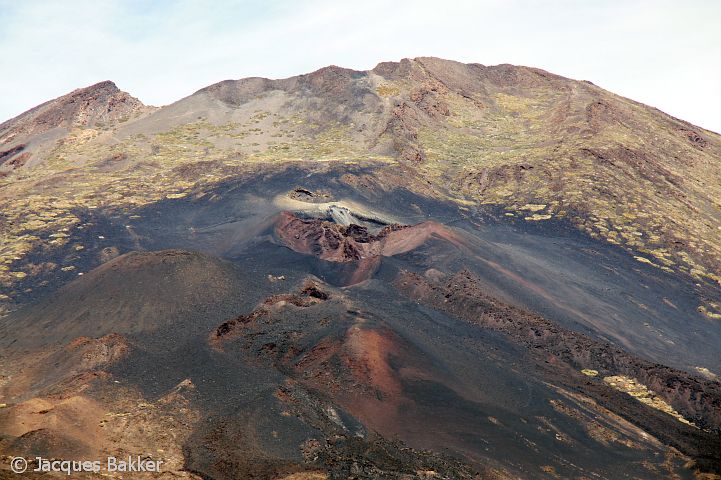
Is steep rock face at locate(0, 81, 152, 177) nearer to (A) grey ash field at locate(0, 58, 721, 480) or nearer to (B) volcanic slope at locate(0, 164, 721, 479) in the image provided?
(A) grey ash field at locate(0, 58, 721, 480)

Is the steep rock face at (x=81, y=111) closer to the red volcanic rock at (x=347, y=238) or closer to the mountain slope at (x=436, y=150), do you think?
the mountain slope at (x=436, y=150)

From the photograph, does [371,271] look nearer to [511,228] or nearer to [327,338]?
[327,338]

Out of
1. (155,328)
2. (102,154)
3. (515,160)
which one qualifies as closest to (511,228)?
(515,160)

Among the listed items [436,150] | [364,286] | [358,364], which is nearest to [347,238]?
[364,286]

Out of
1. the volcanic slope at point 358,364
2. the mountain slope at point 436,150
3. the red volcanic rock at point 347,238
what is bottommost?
the volcanic slope at point 358,364

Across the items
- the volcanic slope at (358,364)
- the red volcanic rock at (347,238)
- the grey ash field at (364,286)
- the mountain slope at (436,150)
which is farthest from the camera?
the mountain slope at (436,150)

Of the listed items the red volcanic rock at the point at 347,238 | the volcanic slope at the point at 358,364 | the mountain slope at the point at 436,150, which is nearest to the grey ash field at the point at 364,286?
the volcanic slope at the point at 358,364

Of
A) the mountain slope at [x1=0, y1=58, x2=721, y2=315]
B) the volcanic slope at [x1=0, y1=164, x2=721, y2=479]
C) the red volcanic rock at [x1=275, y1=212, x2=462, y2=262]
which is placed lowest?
the volcanic slope at [x1=0, y1=164, x2=721, y2=479]

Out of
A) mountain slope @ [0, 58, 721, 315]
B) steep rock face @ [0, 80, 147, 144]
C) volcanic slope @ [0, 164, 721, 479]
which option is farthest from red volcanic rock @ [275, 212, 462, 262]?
steep rock face @ [0, 80, 147, 144]
